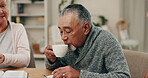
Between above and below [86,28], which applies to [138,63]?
below

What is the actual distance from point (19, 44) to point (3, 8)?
0.29m

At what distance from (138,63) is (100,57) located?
0.31 meters

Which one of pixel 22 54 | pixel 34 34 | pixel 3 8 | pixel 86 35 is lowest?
pixel 34 34

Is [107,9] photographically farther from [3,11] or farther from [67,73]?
[67,73]

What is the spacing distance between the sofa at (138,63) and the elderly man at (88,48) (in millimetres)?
254

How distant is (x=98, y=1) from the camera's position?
4.94 metres

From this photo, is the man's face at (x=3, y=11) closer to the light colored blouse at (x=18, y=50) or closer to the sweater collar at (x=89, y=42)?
the light colored blouse at (x=18, y=50)

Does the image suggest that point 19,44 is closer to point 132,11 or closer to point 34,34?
point 132,11

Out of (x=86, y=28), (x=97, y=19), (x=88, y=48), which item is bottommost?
(x=97, y=19)

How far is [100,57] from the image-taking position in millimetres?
1308

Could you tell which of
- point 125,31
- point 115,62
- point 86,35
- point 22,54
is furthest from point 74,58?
point 125,31

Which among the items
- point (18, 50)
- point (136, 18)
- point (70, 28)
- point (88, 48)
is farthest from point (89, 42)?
point (136, 18)

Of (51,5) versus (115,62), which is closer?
(115,62)

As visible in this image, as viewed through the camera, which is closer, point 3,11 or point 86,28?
point 86,28
